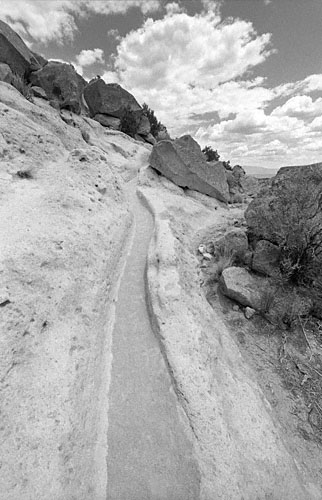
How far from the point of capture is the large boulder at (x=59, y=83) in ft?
51.0

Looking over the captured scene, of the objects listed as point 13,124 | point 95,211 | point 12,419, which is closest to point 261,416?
point 12,419

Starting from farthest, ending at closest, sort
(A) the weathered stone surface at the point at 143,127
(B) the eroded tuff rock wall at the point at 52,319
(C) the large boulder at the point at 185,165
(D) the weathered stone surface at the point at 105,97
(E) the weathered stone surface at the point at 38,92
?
(A) the weathered stone surface at the point at 143,127 < (D) the weathered stone surface at the point at 105,97 < (E) the weathered stone surface at the point at 38,92 < (C) the large boulder at the point at 185,165 < (B) the eroded tuff rock wall at the point at 52,319

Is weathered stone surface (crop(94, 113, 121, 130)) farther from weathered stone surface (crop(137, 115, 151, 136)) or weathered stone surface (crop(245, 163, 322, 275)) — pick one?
weathered stone surface (crop(245, 163, 322, 275))

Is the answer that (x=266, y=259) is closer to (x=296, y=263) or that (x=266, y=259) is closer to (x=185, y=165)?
(x=296, y=263)

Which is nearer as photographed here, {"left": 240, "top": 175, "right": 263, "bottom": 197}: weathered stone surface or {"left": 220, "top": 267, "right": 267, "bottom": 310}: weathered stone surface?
{"left": 220, "top": 267, "right": 267, "bottom": 310}: weathered stone surface

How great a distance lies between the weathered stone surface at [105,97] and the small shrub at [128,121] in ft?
1.50

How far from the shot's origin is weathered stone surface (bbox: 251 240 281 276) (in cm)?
621

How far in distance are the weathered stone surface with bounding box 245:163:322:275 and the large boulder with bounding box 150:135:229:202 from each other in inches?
228

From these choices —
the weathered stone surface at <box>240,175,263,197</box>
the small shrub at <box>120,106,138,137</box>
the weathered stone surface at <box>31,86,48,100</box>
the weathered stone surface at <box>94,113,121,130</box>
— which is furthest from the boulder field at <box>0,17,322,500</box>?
the small shrub at <box>120,106,138,137</box>

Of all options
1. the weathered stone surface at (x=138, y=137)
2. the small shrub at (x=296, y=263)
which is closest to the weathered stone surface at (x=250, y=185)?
the weathered stone surface at (x=138, y=137)

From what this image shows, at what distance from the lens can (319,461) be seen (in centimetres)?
310

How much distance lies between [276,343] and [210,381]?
2.19 meters

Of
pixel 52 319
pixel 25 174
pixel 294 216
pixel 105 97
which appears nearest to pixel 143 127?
pixel 105 97

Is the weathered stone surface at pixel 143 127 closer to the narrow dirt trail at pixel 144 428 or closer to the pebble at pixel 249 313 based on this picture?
the pebble at pixel 249 313
